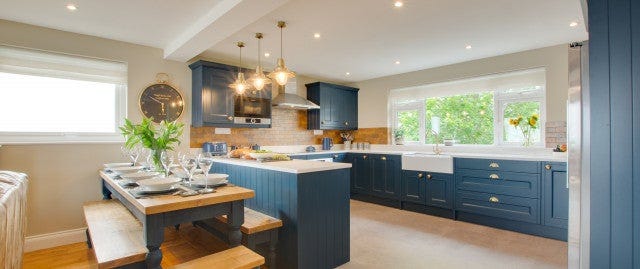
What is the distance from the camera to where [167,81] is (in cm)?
381

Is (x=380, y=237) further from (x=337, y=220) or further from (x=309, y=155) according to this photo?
(x=309, y=155)

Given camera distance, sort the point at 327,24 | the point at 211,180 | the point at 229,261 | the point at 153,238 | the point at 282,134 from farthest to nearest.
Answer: the point at 282,134 < the point at 327,24 < the point at 211,180 < the point at 229,261 < the point at 153,238

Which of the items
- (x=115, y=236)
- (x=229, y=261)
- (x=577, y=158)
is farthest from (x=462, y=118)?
(x=115, y=236)

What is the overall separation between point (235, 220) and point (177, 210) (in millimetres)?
377

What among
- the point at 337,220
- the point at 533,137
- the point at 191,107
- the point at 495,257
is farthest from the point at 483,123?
the point at 191,107

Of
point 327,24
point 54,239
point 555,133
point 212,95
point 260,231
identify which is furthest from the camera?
point 212,95

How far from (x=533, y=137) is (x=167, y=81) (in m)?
4.88

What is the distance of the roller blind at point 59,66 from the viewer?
2.92 metres

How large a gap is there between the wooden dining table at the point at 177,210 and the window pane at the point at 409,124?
3969 millimetres

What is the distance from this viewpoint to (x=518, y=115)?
4.15 meters

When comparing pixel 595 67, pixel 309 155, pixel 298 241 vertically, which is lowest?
pixel 298 241

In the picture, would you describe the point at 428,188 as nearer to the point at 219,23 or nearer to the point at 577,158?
the point at 577,158

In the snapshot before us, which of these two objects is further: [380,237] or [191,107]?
[191,107]

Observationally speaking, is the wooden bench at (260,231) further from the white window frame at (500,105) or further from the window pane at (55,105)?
the white window frame at (500,105)
